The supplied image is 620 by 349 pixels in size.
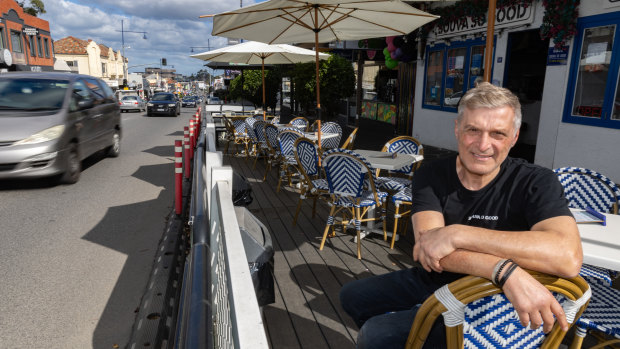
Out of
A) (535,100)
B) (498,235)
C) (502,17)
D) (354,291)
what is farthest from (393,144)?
(535,100)

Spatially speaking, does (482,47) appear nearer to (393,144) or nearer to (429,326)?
(393,144)

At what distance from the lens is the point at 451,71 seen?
10.0 m

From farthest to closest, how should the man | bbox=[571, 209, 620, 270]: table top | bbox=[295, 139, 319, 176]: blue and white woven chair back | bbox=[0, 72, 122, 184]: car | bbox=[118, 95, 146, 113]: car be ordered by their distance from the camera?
bbox=[118, 95, 146, 113]: car
bbox=[0, 72, 122, 184]: car
bbox=[295, 139, 319, 176]: blue and white woven chair back
bbox=[571, 209, 620, 270]: table top
the man

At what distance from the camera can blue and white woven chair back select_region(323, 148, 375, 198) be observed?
3.95 m

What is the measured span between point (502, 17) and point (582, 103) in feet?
8.43

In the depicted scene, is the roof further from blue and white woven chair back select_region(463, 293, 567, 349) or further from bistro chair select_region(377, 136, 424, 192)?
blue and white woven chair back select_region(463, 293, 567, 349)

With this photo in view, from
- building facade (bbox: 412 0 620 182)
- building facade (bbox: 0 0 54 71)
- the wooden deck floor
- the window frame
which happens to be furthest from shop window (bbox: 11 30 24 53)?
the wooden deck floor

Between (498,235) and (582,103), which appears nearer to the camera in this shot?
(498,235)

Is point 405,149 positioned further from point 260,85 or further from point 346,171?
point 260,85

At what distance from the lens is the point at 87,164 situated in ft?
29.3

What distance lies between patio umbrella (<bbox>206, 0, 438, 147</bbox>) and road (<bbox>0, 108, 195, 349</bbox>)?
280 cm

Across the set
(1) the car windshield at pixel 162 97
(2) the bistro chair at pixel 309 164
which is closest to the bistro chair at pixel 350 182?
(2) the bistro chair at pixel 309 164

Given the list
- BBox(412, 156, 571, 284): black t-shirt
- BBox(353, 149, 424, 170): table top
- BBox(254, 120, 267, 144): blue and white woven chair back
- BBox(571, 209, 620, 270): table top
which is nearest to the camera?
BBox(412, 156, 571, 284): black t-shirt

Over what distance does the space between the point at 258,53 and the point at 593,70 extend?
6.79m
